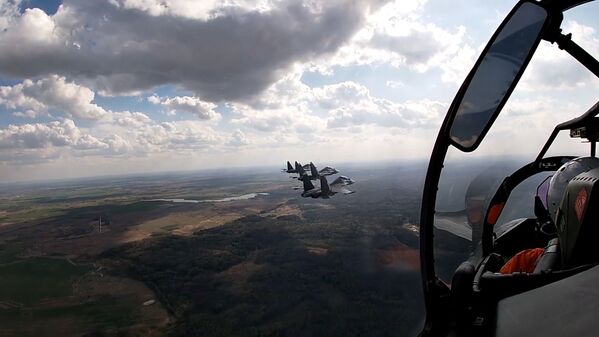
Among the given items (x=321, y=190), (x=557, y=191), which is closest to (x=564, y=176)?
(x=557, y=191)

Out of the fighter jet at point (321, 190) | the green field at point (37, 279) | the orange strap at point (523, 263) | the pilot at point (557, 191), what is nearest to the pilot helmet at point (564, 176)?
the pilot at point (557, 191)

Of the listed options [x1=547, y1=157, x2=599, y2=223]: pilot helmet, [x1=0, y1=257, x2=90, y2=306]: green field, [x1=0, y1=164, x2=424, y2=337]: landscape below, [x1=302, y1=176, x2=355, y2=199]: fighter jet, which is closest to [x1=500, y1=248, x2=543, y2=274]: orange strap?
[x1=547, y1=157, x2=599, y2=223]: pilot helmet

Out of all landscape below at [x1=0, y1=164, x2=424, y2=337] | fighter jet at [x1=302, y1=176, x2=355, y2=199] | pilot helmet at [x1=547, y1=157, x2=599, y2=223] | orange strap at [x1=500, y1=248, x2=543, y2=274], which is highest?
pilot helmet at [x1=547, y1=157, x2=599, y2=223]

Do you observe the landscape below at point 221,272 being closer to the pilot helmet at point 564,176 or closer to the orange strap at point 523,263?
the orange strap at point 523,263

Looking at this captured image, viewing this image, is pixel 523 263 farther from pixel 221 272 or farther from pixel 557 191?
pixel 221 272

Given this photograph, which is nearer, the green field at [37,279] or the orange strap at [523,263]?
the orange strap at [523,263]

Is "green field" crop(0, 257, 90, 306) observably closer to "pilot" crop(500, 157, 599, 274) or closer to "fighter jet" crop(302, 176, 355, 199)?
"fighter jet" crop(302, 176, 355, 199)

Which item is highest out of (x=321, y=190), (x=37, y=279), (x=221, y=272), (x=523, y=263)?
(x=523, y=263)

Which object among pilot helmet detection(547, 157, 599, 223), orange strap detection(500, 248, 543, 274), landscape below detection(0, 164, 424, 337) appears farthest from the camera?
landscape below detection(0, 164, 424, 337)
